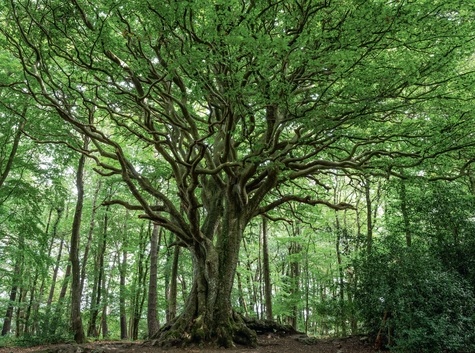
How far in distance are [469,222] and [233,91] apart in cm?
784

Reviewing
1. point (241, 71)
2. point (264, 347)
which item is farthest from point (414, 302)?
point (241, 71)

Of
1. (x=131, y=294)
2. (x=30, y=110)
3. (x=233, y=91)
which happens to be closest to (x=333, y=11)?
(x=233, y=91)

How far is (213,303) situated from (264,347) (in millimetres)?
1720

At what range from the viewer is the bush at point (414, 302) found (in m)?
6.49

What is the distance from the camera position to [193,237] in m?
8.35

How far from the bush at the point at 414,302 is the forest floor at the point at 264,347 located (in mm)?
932

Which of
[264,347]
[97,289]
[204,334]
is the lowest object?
[264,347]

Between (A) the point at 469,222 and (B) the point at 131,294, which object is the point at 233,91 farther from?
(B) the point at 131,294

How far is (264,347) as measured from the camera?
26.1 feet

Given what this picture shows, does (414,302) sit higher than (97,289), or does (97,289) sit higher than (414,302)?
(97,289)

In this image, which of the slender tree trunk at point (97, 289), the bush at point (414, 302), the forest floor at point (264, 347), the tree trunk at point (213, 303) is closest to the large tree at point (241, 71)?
the tree trunk at point (213, 303)

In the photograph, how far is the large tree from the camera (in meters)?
5.27

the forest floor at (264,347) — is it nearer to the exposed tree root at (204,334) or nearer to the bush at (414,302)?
the exposed tree root at (204,334)

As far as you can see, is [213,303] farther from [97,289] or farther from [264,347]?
[97,289]
